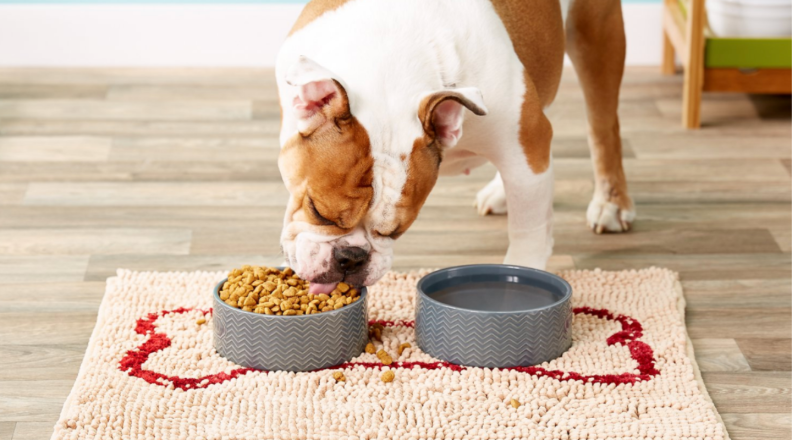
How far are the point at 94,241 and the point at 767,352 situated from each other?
1398mm

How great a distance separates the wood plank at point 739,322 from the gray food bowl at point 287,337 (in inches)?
25.2

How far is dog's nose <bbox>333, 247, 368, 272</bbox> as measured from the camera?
1.59 meters

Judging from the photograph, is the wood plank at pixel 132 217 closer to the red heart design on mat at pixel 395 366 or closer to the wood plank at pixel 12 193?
the wood plank at pixel 12 193

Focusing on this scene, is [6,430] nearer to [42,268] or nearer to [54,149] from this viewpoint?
[42,268]

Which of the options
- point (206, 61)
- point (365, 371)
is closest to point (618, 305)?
point (365, 371)

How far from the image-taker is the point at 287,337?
1627 mm

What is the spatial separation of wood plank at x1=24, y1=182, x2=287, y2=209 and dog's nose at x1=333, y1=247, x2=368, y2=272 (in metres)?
0.87

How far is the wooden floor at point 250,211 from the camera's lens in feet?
5.81

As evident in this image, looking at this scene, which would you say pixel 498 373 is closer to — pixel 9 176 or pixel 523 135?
pixel 523 135

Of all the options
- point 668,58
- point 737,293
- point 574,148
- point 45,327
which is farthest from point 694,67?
point 45,327

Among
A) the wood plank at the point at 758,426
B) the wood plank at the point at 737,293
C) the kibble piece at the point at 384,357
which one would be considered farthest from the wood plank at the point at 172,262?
the wood plank at the point at 758,426

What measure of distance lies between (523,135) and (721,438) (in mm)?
581

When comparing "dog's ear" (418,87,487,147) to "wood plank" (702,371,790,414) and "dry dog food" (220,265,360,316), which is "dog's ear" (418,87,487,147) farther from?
A: "wood plank" (702,371,790,414)

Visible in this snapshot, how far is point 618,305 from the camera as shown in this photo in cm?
192
